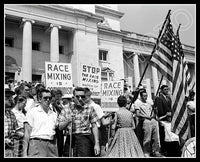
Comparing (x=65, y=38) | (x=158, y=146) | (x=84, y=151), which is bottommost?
A: (x=158, y=146)

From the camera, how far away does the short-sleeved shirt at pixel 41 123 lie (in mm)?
4512

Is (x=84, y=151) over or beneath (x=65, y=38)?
beneath

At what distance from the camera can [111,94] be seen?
10.2 meters

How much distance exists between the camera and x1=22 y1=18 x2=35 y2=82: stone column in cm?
2089

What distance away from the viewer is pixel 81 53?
2478 cm

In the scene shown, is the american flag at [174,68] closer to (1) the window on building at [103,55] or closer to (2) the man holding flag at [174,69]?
(2) the man holding flag at [174,69]

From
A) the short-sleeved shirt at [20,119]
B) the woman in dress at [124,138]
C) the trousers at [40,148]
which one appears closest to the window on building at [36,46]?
the woman in dress at [124,138]

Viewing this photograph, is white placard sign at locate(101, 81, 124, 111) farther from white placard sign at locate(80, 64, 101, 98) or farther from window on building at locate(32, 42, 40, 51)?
window on building at locate(32, 42, 40, 51)

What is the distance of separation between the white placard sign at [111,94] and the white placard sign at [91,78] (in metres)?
Result: 0.67

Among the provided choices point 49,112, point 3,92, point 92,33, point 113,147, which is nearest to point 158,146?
point 113,147

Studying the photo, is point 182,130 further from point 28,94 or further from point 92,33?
point 92,33

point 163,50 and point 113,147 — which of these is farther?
point 163,50

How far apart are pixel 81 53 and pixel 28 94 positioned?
1761 cm

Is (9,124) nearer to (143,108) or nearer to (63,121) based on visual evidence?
(63,121)
